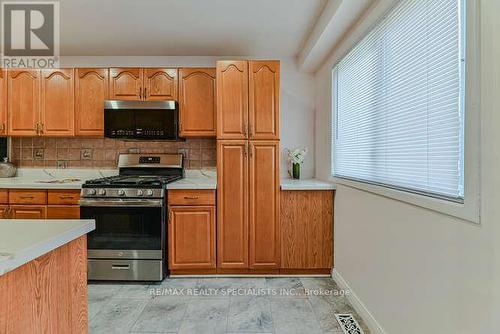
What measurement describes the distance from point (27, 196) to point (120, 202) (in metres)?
1.00

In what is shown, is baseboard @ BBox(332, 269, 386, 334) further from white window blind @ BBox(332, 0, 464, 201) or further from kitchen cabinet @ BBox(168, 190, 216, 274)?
kitchen cabinet @ BBox(168, 190, 216, 274)

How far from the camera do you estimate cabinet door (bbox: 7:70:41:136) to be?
3285mm

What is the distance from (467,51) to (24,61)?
13.3ft

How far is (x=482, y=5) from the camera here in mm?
1058

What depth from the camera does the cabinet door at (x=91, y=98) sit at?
10.7ft

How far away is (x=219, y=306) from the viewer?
2.40 m

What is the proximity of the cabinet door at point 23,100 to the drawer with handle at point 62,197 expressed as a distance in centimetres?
83

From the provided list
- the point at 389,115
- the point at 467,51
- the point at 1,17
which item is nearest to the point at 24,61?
the point at 1,17

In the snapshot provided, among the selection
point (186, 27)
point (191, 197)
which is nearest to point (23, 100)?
point (186, 27)

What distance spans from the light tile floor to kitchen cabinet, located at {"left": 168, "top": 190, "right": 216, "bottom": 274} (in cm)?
19

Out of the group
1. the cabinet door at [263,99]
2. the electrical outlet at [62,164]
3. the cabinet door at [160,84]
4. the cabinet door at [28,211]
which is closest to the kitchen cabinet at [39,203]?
the cabinet door at [28,211]

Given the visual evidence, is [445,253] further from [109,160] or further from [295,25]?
[109,160]

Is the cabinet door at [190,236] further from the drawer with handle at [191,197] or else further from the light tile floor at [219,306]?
the light tile floor at [219,306]

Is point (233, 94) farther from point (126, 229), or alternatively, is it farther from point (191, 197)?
point (126, 229)
